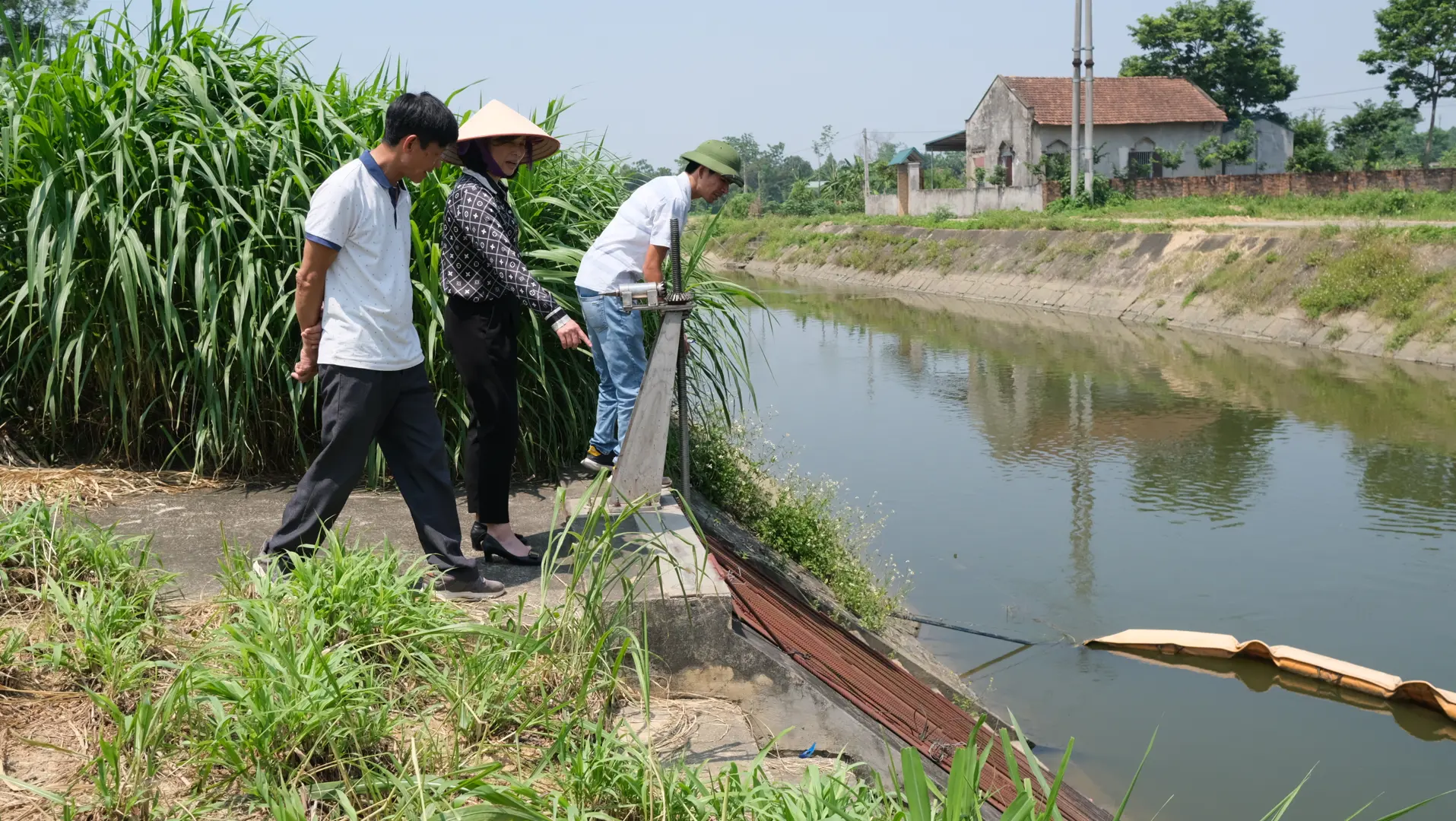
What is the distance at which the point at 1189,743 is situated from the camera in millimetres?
5449

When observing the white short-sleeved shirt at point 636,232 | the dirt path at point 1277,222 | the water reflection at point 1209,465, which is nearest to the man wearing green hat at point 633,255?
the white short-sleeved shirt at point 636,232

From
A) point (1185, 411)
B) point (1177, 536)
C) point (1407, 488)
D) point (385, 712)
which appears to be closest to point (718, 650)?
point (385, 712)

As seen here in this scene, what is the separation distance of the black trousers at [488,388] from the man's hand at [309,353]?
539mm

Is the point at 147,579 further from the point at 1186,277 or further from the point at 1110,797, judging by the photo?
the point at 1186,277

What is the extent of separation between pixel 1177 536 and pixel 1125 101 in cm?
3111

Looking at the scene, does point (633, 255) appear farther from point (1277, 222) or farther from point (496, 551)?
point (1277, 222)

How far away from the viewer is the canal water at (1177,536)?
17.6ft

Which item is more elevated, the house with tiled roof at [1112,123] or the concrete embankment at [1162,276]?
the house with tiled roof at [1112,123]

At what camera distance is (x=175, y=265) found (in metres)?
4.52

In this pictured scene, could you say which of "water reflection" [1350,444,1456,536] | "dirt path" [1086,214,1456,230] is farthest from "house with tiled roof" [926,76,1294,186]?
"water reflection" [1350,444,1456,536]

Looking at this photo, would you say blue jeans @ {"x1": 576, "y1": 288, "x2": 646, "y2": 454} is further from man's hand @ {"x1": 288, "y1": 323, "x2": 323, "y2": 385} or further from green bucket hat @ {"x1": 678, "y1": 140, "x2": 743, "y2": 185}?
man's hand @ {"x1": 288, "y1": 323, "x2": 323, "y2": 385}

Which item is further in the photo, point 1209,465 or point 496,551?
point 1209,465

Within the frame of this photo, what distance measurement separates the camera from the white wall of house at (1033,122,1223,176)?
118ft

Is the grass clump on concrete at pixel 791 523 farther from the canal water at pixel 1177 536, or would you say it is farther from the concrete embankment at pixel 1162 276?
the concrete embankment at pixel 1162 276
